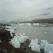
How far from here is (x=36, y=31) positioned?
1.15 meters

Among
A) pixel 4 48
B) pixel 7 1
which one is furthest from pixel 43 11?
pixel 4 48

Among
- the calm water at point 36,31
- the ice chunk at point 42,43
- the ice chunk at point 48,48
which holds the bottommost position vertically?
the ice chunk at point 48,48

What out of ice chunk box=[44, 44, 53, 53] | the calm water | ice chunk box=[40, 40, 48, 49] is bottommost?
ice chunk box=[44, 44, 53, 53]

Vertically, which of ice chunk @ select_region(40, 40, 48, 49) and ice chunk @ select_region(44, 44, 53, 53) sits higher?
ice chunk @ select_region(40, 40, 48, 49)

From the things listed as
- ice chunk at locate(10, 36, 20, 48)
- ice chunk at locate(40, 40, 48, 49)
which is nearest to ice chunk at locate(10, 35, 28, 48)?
ice chunk at locate(10, 36, 20, 48)

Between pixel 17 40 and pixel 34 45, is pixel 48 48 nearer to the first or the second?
pixel 34 45

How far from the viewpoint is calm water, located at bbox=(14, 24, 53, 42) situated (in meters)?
1.11

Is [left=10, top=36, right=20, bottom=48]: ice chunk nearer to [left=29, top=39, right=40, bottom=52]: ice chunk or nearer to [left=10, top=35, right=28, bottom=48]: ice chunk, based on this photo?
[left=10, top=35, right=28, bottom=48]: ice chunk

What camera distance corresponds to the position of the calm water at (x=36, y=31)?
1109 millimetres

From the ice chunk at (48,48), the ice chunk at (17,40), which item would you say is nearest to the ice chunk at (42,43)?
the ice chunk at (48,48)

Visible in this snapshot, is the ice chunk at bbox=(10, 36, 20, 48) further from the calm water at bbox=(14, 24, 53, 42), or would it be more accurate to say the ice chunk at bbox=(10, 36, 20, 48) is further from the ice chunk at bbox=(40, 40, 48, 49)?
the ice chunk at bbox=(40, 40, 48, 49)

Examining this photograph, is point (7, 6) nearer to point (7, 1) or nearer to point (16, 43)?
point (7, 1)

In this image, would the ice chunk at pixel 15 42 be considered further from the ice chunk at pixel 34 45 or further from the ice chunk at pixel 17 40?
the ice chunk at pixel 34 45

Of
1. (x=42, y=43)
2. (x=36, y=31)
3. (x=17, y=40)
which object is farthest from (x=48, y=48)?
(x=17, y=40)
